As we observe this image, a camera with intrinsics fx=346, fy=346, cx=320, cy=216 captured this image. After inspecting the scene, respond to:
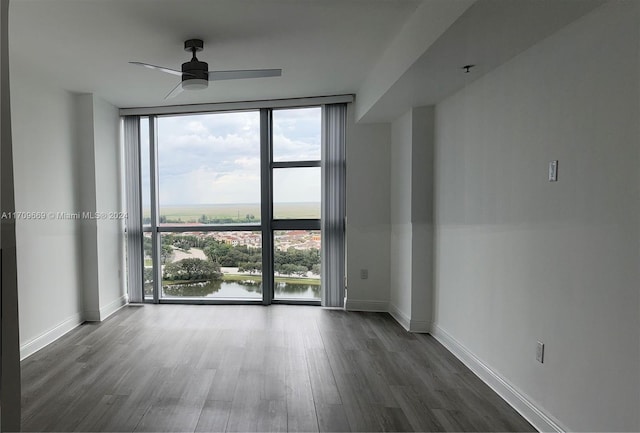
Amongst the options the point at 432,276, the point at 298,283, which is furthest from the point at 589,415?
the point at 298,283

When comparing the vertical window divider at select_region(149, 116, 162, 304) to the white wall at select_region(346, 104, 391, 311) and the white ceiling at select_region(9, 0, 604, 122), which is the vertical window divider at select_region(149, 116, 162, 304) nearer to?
the white ceiling at select_region(9, 0, 604, 122)

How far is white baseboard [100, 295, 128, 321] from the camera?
415 centimetres

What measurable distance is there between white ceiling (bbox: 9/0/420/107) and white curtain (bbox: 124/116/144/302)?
0.94m

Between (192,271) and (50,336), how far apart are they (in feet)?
5.54

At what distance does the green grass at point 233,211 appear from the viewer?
456cm

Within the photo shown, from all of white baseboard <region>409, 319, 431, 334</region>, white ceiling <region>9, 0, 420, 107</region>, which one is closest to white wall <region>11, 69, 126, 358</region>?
white ceiling <region>9, 0, 420, 107</region>

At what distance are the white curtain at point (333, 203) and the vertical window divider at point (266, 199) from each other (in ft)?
2.37

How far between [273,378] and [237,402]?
15.1 inches

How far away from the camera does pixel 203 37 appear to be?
260 cm

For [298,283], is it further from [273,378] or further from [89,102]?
[89,102]

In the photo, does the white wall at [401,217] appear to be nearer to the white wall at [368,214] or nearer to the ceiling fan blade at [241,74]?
the white wall at [368,214]

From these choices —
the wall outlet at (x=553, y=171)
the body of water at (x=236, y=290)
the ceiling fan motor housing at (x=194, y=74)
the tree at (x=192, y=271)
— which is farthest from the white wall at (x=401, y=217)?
the tree at (x=192, y=271)

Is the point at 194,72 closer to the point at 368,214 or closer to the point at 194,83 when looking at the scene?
the point at 194,83

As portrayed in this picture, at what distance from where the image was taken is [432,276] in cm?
361
